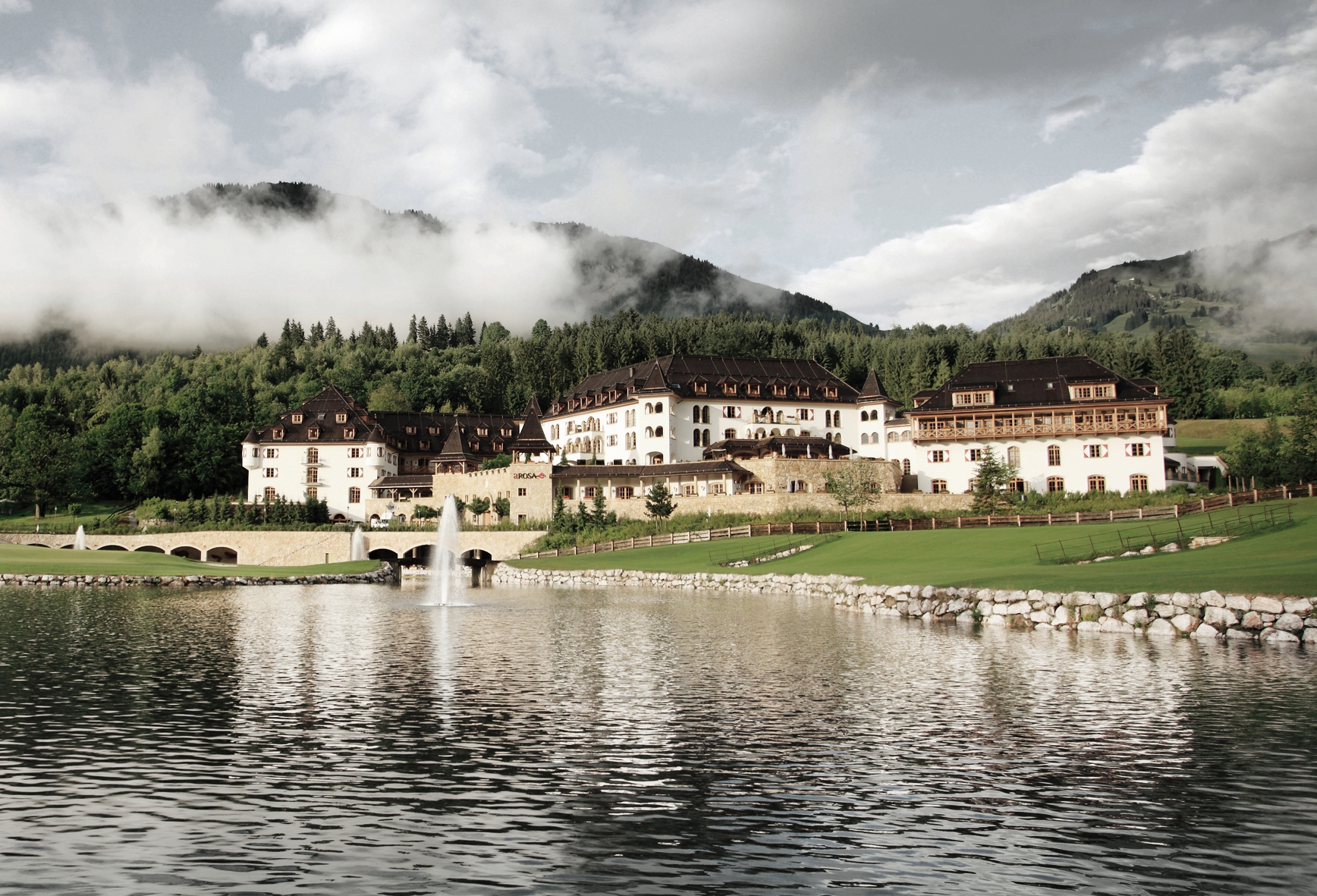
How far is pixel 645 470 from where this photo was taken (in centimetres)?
10538

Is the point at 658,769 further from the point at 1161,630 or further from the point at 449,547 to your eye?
the point at 449,547

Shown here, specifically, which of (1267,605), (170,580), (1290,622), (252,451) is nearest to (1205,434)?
(1267,605)

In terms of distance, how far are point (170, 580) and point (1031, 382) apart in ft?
263

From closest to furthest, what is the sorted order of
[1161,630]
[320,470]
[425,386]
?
[1161,630] → [320,470] → [425,386]

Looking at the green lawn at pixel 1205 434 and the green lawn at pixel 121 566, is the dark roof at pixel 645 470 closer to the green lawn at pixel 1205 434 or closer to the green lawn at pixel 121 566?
the green lawn at pixel 121 566

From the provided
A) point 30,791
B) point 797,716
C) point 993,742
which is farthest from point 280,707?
point 993,742

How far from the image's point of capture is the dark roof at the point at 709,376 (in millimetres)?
117812

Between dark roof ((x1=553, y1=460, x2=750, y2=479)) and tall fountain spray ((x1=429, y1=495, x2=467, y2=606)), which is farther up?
dark roof ((x1=553, y1=460, x2=750, y2=479))

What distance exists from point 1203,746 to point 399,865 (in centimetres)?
1333

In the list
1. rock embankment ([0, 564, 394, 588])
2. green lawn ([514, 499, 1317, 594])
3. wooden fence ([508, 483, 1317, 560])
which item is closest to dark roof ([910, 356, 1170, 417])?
wooden fence ([508, 483, 1317, 560])

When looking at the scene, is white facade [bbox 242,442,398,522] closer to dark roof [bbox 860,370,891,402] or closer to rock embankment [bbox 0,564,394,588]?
rock embankment [bbox 0,564,394,588]

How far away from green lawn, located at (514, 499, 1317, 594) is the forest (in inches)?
3064

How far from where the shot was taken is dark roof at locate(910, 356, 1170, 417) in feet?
313

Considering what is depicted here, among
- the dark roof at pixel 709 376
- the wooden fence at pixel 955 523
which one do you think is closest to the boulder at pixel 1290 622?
the wooden fence at pixel 955 523
